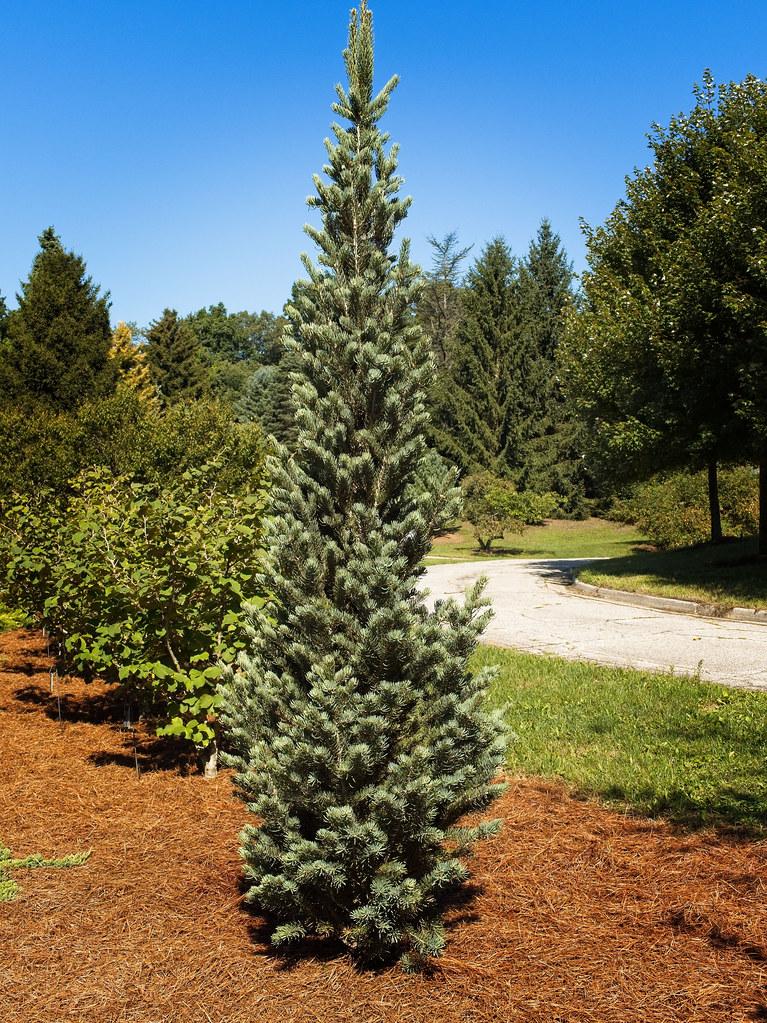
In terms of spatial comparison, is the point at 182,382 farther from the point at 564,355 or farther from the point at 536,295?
the point at 564,355

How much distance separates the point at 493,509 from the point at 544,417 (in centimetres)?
1513

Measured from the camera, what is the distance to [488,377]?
4381 cm

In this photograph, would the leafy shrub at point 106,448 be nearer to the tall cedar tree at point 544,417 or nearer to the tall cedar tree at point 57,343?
the tall cedar tree at point 57,343

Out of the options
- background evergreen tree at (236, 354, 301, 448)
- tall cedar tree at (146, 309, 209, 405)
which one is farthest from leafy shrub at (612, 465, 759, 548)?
tall cedar tree at (146, 309, 209, 405)

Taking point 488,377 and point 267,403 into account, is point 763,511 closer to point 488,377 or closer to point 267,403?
point 488,377

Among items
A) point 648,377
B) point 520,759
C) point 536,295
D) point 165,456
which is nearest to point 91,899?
point 520,759

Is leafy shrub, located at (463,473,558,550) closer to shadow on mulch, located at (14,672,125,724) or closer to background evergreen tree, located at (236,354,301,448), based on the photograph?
background evergreen tree, located at (236,354,301,448)

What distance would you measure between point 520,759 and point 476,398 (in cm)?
3886

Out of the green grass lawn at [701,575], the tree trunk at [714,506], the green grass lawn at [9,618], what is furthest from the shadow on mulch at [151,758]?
the tree trunk at [714,506]

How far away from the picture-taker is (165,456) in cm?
1299

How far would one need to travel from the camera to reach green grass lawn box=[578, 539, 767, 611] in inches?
536

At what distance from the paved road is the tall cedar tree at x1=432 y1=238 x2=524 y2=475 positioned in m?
27.0

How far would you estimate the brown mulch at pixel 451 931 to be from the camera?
319 centimetres

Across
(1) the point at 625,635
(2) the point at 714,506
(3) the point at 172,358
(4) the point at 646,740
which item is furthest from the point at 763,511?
(3) the point at 172,358
